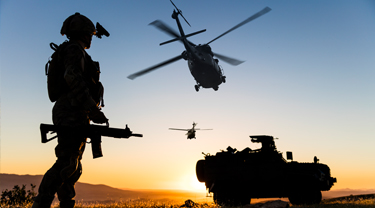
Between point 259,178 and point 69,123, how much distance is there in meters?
8.04

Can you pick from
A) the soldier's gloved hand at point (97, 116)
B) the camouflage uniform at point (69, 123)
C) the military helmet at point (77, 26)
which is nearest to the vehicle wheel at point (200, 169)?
the camouflage uniform at point (69, 123)

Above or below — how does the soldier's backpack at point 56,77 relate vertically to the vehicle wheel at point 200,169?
above

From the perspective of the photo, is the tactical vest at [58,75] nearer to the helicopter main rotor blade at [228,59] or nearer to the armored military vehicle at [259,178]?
the armored military vehicle at [259,178]

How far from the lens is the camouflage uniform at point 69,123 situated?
194 inches

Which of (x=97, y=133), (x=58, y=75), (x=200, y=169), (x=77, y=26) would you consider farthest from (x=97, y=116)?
(x=200, y=169)

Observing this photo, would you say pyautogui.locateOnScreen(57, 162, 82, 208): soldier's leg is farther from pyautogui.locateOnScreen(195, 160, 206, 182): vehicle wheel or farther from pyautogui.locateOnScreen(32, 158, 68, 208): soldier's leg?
pyautogui.locateOnScreen(195, 160, 206, 182): vehicle wheel

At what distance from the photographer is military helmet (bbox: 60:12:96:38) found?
18.0ft

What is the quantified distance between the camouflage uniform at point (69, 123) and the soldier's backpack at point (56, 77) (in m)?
0.06

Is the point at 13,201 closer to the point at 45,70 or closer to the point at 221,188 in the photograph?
the point at 221,188

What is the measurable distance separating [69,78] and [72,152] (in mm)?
1072

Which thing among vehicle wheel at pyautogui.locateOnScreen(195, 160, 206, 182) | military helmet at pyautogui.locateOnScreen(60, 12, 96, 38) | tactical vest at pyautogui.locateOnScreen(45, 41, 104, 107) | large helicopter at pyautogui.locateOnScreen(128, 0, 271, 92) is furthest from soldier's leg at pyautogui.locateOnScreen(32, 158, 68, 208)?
large helicopter at pyautogui.locateOnScreen(128, 0, 271, 92)

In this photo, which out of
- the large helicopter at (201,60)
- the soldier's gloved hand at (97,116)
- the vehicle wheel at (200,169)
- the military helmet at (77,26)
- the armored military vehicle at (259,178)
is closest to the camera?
the soldier's gloved hand at (97,116)

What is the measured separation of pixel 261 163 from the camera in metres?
11.9

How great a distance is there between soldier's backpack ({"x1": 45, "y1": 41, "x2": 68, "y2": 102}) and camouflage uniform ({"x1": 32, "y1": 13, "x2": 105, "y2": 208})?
2.3 inches
